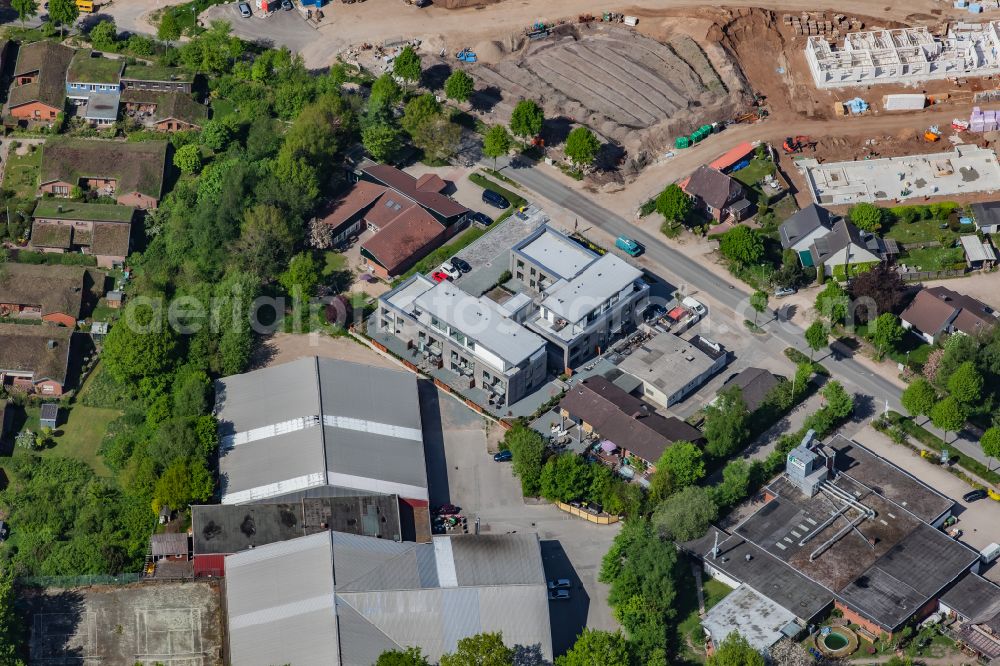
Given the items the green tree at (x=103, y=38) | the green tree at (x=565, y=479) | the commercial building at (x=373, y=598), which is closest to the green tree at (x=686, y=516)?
the green tree at (x=565, y=479)

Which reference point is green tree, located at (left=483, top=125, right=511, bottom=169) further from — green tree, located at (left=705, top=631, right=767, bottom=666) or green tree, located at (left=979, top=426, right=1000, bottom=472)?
green tree, located at (left=705, top=631, right=767, bottom=666)

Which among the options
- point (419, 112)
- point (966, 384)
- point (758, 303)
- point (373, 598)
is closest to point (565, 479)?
point (373, 598)

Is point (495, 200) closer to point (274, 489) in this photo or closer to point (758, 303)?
point (758, 303)

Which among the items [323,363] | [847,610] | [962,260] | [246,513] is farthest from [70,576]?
[962,260]

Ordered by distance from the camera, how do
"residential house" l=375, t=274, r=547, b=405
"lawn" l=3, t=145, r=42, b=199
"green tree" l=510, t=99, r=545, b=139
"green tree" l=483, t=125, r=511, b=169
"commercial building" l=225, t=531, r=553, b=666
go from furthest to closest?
"green tree" l=510, t=99, r=545, b=139
"green tree" l=483, t=125, r=511, b=169
"lawn" l=3, t=145, r=42, b=199
"residential house" l=375, t=274, r=547, b=405
"commercial building" l=225, t=531, r=553, b=666

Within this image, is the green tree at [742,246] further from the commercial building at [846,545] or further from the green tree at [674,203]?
the commercial building at [846,545]

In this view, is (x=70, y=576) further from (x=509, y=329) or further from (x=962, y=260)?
(x=962, y=260)

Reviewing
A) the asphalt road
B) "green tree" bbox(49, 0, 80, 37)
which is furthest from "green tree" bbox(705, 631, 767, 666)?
"green tree" bbox(49, 0, 80, 37)
